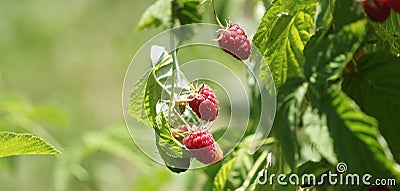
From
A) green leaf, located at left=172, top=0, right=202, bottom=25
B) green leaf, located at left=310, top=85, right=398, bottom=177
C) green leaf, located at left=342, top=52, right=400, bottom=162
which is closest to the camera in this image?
green leaf, located at left=310, top=85, right=398, bottom=177

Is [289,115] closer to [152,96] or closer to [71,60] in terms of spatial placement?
[152,96]

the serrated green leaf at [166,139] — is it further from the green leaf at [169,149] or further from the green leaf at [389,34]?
the green leaf at [389,34]

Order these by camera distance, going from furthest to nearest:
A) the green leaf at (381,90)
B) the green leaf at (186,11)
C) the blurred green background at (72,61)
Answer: the blurred green background at (72,61), the green leaf at (186,11), the green leaf at (381,90)

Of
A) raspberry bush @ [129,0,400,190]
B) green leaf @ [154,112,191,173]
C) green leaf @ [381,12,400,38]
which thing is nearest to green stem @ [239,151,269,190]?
raspberry bush @ [129,0,400,190]

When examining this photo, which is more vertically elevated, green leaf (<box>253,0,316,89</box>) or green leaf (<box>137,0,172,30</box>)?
green leaf (<box>137,0,172,30</box>)

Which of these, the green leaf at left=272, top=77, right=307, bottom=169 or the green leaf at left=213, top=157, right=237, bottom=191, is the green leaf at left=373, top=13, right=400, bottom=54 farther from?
the green leaf at left=213, top=157, right=237, bottom=191

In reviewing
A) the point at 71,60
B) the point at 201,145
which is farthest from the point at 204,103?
the point at 71,60

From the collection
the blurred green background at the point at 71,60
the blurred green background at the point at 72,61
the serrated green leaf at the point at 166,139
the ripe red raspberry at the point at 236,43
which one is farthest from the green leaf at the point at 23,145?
the blurred green background at the point at 71,60
